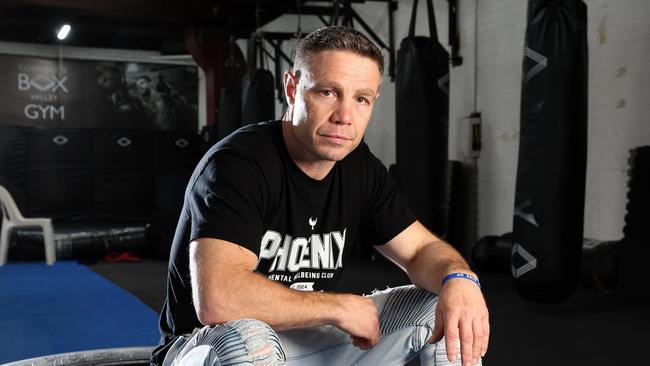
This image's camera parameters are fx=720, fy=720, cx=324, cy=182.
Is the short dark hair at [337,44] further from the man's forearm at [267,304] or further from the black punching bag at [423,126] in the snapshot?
the black punching bag at [423,126]

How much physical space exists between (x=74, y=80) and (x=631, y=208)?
459 inches

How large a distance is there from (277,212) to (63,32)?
435 inches

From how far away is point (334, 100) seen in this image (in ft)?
5.99

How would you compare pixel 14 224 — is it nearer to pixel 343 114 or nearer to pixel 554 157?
pixel 554 157

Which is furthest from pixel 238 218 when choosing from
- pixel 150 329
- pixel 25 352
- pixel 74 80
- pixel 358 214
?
pixel 74 80

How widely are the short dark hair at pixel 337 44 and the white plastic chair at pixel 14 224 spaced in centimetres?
601

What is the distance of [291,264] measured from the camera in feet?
6.29

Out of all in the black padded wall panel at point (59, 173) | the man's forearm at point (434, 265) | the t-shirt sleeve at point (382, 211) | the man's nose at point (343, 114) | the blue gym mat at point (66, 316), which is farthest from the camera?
the black padded wall panel at point (59, 173)

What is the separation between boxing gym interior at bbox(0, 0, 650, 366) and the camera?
13.3 ft

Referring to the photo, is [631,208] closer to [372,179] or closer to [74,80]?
[372,179]

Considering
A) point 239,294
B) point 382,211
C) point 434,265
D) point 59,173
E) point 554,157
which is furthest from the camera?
point 59,173

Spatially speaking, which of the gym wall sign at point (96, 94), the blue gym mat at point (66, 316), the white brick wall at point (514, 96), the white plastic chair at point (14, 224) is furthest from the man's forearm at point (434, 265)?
the gym wall sign at point (96, 94)

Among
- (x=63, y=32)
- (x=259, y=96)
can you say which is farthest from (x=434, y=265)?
(x=63, y=32)

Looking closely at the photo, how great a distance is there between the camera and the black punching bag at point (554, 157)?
4.05m
